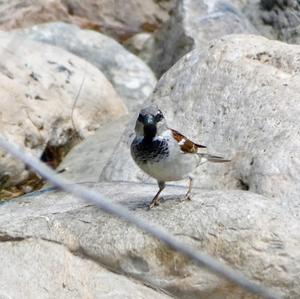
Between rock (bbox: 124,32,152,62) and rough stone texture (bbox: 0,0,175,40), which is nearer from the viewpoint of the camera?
rock (bbox: 124,32,152,62)

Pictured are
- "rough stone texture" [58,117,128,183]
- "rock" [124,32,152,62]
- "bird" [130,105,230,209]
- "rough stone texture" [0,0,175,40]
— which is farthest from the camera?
"rough stone texture" [0,0,175,40]

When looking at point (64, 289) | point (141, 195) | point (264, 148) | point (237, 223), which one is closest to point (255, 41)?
point (264, 148)

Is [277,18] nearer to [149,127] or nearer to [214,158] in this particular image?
[214,158]

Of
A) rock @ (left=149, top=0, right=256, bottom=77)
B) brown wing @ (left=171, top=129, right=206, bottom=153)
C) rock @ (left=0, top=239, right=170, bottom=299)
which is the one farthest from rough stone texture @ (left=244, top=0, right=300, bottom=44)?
rock @ (left=0, top=239, right=170, bottom=299)

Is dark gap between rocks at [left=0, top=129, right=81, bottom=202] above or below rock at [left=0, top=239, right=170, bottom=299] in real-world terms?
below

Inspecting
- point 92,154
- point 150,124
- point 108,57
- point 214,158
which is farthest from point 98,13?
point 150,124

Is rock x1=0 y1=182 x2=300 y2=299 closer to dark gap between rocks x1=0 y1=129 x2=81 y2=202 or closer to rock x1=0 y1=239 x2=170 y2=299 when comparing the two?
rock x1=0 y1=239 x2=170 y2=299
